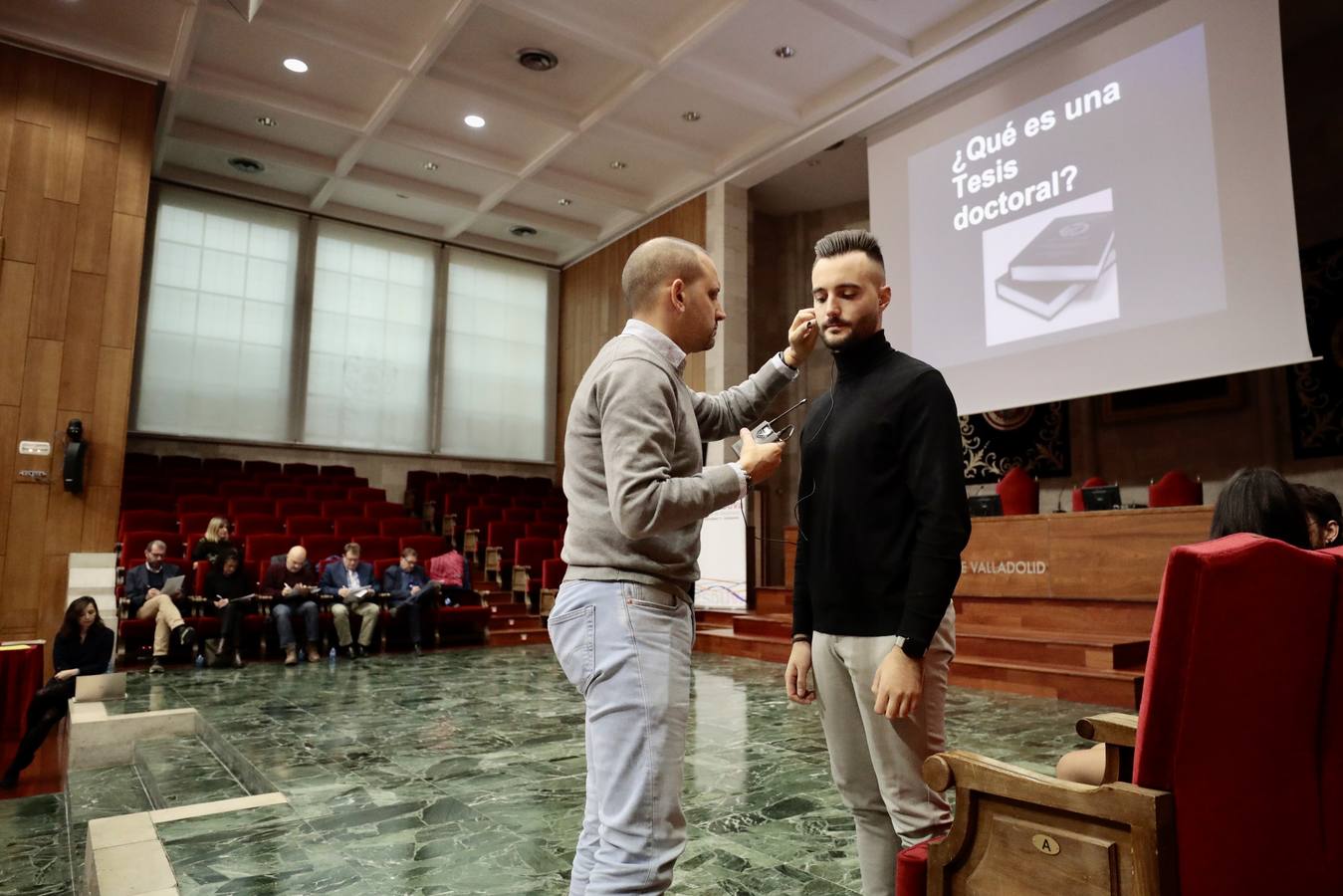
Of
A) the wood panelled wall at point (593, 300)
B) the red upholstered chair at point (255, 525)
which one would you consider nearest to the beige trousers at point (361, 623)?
the red upholstered chair at point (255, 525)

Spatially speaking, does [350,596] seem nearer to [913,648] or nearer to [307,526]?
[307,526]

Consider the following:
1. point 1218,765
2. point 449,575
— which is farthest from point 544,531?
point 1218,765

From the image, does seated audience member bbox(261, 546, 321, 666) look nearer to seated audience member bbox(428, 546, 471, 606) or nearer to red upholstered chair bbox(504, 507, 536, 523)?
seated audience member bbox(428, 546, 471, 606)

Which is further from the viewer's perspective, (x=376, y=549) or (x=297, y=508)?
(x=297, y=508)

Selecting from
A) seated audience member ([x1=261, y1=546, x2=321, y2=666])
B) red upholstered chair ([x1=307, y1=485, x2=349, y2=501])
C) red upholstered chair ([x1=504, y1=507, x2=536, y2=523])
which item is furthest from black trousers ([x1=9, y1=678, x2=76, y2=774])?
red upholstered chair ([x1=504, y1=507, x2=536, y2=523])

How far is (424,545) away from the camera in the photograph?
7746 millimetres

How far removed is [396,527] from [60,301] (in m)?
3.30

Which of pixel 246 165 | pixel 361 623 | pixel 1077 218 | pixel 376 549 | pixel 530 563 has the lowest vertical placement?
pixel 361 623

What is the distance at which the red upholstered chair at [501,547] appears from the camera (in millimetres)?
8578

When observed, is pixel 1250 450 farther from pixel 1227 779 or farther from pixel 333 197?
pixel 333 197

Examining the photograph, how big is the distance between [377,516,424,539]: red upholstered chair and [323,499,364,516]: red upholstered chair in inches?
13.0

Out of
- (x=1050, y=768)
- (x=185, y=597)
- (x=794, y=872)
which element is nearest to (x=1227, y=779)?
(x=794, y=872)

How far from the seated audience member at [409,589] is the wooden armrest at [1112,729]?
621cm

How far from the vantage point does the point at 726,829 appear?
7.77 ft
